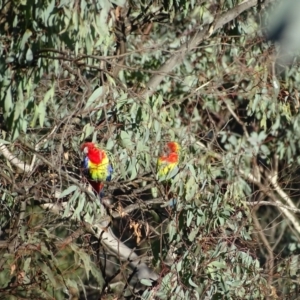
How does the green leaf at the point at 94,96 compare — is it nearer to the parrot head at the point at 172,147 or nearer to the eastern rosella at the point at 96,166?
the eastern rosella at the point at 96,166

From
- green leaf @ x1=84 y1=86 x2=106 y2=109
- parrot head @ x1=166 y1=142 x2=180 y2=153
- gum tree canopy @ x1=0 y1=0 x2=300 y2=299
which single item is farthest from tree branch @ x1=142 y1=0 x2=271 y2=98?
green leaf @ x1=84 y1=86 x2=106 y2=109

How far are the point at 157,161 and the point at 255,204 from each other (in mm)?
961

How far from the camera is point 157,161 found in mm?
4137

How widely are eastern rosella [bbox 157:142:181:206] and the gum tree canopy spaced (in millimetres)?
36

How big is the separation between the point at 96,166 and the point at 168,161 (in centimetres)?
41

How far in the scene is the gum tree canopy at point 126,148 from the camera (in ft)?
11.8

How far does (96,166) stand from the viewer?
414cm

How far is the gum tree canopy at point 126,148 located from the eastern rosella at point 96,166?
2.1 inches

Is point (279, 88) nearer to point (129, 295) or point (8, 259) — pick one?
point (129, 295)

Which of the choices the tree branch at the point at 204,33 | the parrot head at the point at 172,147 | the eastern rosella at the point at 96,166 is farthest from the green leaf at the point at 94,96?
the tree branch at the point at 204,33

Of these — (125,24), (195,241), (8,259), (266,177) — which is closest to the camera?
(195,241)

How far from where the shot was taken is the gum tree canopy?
3609mm

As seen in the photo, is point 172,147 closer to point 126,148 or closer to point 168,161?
point 168,161

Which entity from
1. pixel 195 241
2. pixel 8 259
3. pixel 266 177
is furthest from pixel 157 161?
pixel 266 177
